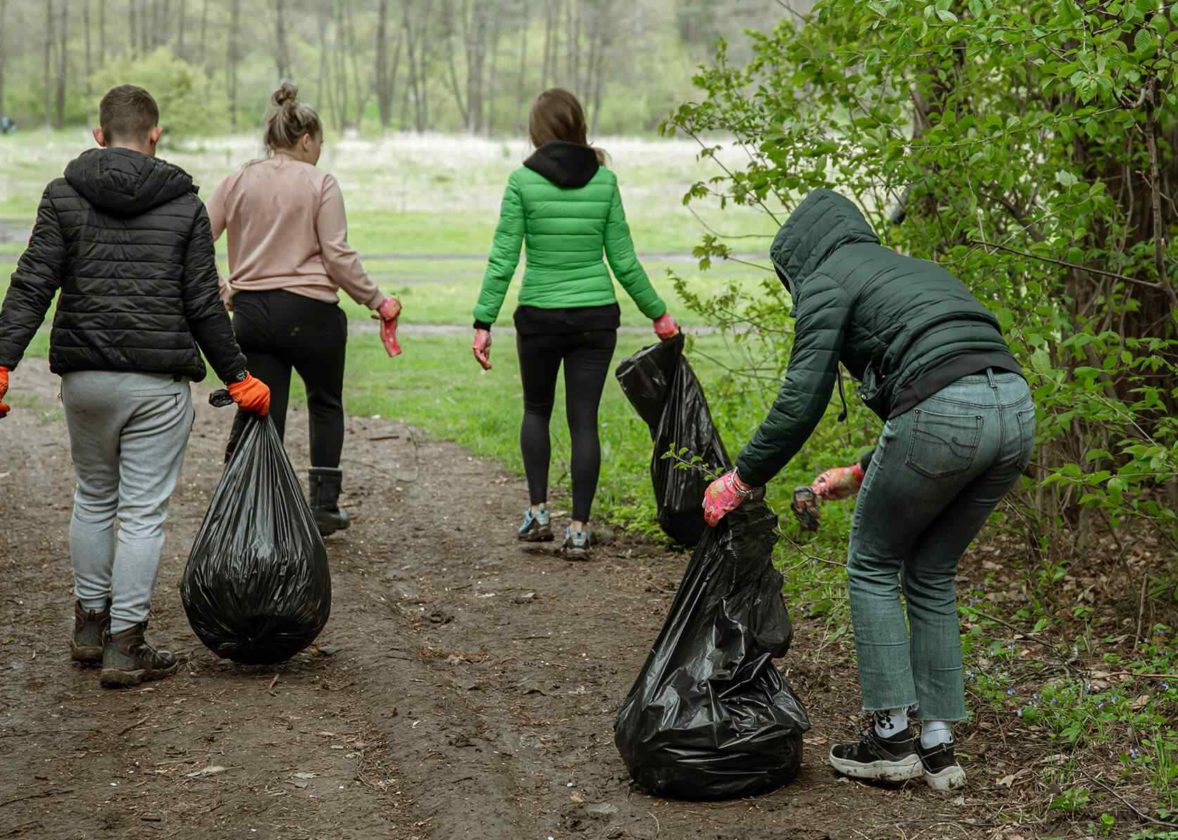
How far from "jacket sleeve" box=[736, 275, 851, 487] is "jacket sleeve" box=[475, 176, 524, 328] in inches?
107

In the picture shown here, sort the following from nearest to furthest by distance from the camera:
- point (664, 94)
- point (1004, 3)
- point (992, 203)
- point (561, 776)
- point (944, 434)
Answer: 1. point (944, 434)
2. point (561, 776)
3. point (1004, 3)
4. point (992, 203)
5. point (664, 94)

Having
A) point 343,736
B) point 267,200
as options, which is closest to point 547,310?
point 267,200

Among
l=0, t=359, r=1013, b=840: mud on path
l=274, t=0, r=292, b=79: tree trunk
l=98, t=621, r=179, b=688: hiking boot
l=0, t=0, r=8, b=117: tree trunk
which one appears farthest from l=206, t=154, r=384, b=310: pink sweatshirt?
l=0, t=0, r=8, b=117: tree trunk

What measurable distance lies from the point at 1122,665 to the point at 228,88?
64857 mm

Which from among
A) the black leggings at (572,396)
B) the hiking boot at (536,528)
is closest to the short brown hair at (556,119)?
the black leggings at (572,396)

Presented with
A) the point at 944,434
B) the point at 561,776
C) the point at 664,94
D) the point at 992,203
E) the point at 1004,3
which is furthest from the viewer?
the point at 664,94

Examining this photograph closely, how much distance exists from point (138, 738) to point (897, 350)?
260cm

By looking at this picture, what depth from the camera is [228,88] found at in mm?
63812

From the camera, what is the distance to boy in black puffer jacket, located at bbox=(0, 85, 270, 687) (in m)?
4.29

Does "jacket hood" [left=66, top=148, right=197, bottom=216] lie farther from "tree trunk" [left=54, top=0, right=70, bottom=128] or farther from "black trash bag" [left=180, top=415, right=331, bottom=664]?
"tree trunk" [left=54, top=0, right=70, bottom=128]

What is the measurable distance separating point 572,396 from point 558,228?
0.80 meters

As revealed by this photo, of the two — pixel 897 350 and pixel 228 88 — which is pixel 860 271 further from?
pixel 228 88

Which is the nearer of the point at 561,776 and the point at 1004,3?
the point at 561,776

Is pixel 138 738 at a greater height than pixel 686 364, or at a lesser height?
lesser
